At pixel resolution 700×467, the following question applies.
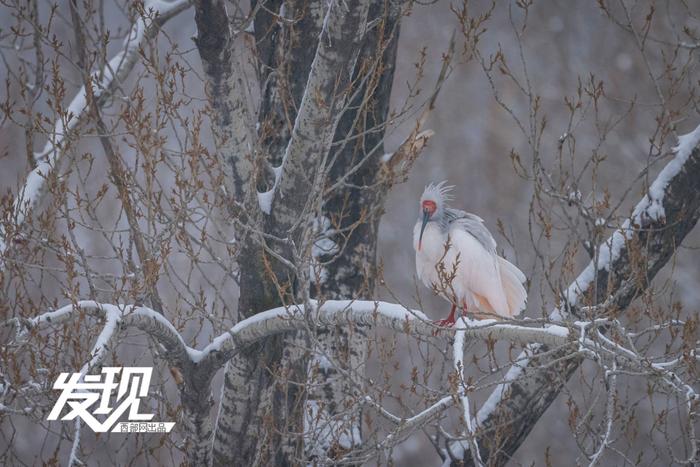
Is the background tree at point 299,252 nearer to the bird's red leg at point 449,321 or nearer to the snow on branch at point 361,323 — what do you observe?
the snow on branch at point 361,323

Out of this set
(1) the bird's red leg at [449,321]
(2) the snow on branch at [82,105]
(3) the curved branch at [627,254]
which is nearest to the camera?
(2) the snow on branch at [82,105]

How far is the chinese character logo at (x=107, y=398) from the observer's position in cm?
471

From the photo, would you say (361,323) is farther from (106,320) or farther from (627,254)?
(627,254)

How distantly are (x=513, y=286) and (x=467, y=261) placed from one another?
0.49 metres

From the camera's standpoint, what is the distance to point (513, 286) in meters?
6.17

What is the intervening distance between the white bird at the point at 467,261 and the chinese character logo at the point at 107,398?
1.97m

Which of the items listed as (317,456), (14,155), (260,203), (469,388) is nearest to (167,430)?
(317,456)

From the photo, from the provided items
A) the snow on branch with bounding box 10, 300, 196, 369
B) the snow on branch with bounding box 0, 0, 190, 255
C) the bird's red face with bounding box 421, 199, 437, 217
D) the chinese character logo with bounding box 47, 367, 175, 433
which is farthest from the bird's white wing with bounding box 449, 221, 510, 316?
Answer: the snow on branch with bounding box 0, 0, 190, 255

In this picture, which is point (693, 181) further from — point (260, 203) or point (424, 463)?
point (424, 463)

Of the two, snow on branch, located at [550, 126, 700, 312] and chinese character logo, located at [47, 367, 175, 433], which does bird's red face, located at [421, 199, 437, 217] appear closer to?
snow on branch, located at [550, 126, 700, 312]

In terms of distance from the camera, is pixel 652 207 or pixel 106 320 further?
pixel 652 207

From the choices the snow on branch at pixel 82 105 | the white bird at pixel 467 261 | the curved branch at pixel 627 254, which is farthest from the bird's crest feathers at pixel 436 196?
the snow on branch at pixel 82 105

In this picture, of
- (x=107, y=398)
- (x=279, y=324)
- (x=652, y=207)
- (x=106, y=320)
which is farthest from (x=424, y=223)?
(x=106, y=320)

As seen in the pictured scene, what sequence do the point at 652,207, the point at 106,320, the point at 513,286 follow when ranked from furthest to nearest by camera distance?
the point at 513,286, the point at 652,207, the point at 106,320
